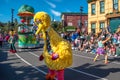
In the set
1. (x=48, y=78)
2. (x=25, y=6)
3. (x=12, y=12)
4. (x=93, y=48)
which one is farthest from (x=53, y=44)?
(x=12, y=12)

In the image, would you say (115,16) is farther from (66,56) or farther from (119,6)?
(66,56)

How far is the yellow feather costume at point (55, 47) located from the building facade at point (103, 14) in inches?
699

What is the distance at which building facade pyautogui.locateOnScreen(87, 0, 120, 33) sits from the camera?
25.6 m

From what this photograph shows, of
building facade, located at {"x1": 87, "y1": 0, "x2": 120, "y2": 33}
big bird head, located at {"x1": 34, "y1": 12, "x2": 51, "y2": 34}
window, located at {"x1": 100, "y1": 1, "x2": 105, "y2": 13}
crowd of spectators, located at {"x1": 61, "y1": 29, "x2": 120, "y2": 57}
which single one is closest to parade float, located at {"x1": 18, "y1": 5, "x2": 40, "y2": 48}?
crowd of spectators, located at {"x1": 61, "y1": 29, "x2": 120, "y2": 57}

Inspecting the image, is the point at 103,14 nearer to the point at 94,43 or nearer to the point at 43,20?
the point at 94,43

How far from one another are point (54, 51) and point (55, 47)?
15 centimetres

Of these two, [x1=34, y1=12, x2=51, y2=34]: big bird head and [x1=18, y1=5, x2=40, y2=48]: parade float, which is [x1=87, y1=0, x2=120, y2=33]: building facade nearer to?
[x1=18, y1=5, x2=40, y2=48]: parade float

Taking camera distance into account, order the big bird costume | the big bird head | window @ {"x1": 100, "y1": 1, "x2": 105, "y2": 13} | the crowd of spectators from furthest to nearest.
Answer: window @ {"x1": 100, "y1": 1, "x2": 105, "y2": 13}
the crowd of spectators
the big bird head
the big bird costume

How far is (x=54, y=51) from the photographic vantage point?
26.2 ft

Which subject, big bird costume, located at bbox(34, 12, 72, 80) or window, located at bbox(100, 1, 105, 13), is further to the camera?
window, located at bbox(100, 1, 105, 13)

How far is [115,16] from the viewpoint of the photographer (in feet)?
82.7

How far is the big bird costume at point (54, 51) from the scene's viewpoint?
7.82m

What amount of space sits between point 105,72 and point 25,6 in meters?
21.3

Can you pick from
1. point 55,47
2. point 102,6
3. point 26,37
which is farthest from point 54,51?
point 102,6
